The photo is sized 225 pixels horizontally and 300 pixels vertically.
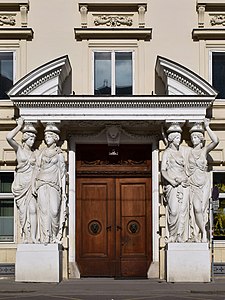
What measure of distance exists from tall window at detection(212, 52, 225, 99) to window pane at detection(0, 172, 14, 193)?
5.89 metres

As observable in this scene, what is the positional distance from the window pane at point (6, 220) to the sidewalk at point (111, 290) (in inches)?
48.3

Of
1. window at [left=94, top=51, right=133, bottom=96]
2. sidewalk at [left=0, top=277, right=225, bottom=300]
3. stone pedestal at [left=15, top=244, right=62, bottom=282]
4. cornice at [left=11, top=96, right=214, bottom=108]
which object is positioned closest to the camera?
sidewalk at [left=0, top=277, right=225, bottom=300]

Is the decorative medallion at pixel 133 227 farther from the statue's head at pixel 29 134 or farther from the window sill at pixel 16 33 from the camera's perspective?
the window sill at pixel 16 33

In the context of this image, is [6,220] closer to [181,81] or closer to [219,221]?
[219,221]

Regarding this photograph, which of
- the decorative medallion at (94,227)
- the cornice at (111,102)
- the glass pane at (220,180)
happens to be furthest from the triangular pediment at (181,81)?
the decorative medallion at (94,227)

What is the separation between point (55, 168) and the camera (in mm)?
20234

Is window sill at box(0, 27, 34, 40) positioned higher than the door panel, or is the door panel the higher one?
window sill at box(0, 27, 34, 40)

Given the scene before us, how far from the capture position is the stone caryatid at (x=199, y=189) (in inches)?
798

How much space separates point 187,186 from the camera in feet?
66.6

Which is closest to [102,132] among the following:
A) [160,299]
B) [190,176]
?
[190,176]

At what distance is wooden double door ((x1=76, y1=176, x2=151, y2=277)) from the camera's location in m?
21.4

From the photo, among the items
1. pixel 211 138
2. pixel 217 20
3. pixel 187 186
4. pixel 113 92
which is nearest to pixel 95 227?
pixel 187 186

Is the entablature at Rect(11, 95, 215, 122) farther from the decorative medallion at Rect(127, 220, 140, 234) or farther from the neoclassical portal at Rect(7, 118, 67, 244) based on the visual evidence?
the decorative medallion at Rect(127, 220, 140, 234)

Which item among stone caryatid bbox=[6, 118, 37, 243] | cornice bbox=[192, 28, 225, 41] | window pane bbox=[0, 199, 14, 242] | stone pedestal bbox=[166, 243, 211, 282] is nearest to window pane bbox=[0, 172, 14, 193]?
window pane bbox=[0, 199, 14, 242]
